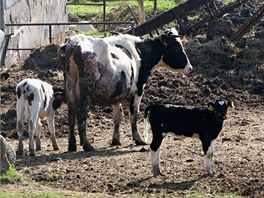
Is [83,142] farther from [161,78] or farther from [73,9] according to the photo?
[73,9]

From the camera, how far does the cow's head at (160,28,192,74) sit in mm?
19250

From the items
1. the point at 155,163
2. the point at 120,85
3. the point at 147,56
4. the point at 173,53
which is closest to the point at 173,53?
the point at 173,53

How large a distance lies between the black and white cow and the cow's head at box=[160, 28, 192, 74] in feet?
1.14

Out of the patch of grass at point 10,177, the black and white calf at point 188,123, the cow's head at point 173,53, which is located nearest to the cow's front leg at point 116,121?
the cow's head at point 173,53

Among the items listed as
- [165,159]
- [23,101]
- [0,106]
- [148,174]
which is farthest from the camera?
[0,106]

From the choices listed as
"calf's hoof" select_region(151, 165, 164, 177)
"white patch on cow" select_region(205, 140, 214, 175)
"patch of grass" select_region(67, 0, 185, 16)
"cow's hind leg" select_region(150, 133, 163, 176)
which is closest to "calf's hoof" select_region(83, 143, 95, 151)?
"cow's hind leg" select_region(150, 133, 163, 176)

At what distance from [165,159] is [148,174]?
1095mm

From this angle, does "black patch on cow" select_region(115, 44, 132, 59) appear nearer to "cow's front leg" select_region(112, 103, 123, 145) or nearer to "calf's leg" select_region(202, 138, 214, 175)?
"cow's front leg" select_region(112, 103, 123, 145)

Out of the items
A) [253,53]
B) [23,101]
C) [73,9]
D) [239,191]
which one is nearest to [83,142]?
[23,101]

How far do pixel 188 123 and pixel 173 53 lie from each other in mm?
4487

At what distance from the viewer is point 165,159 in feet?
52.4

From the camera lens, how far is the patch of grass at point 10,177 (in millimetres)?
14398

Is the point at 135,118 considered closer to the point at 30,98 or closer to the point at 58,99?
the point at 58,99

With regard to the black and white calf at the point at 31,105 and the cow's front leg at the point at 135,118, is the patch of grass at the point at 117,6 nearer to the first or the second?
the cow's front leg at the point at 135,118
